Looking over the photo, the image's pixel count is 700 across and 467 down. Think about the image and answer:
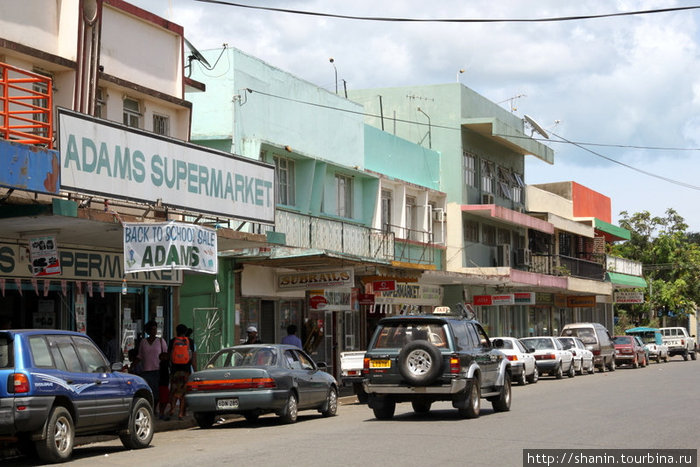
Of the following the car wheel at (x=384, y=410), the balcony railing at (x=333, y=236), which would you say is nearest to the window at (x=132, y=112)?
the balcony railing at (x=333, y=236)

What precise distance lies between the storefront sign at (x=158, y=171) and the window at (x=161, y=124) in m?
2.78

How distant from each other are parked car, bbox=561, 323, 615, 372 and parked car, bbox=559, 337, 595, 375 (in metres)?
1.32

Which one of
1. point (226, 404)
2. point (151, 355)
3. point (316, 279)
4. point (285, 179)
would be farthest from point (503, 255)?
point (226, 404)

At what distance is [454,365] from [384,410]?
168 cm

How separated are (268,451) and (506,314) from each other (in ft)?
114

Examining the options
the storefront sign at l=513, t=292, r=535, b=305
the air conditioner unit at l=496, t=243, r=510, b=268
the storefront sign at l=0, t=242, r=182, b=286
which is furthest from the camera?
the air conditioner unit at l=496, t=243, r=510, b=268

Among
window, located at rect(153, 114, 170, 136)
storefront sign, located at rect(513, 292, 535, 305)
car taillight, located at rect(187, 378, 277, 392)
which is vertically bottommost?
car taillight, located at rect(187, 378, 277, 392)

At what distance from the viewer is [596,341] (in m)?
41.2

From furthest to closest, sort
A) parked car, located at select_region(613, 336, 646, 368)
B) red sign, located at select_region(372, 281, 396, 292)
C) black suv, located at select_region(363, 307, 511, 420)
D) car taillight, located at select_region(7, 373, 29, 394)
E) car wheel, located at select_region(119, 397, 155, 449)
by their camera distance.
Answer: parked car, located at select_region(613, 336, 646, 368)
red sign, located at select_region(372, 281, 396, 292)
black suv, located at select_region(363, 307, 511, 420)
car wheel, located at select_region(119, 397, 155, 449)
car taillight, located at select_region(7, 373, 29, 394)

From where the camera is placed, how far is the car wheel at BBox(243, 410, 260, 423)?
59.9ft

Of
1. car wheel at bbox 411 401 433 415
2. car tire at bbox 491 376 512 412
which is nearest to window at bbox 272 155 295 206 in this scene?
car wheel at bbox 411 401 433 415

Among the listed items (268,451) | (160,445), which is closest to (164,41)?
(160,445)

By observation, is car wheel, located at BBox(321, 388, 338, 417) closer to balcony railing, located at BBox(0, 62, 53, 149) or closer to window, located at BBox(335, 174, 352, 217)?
balcony railing, located at BBox(0, 62, 53, 149)

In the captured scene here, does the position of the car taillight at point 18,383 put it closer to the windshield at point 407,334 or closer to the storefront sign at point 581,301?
the windshield at point 407,334
